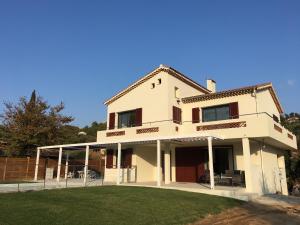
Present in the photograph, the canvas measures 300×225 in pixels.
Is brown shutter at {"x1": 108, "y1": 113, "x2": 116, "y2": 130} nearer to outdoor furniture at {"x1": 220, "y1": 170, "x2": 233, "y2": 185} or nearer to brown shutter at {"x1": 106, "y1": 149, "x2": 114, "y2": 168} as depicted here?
brown shutter at {"x1": 106, "y1": 149, "x2": 114, "y2": 168}

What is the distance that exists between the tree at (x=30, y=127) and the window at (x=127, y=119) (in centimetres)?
957

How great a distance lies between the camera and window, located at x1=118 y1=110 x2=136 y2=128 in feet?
79.3

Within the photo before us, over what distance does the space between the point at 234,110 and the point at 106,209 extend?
1315 cm

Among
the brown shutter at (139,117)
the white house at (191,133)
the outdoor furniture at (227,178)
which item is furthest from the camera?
the brown shutter at (139,117)

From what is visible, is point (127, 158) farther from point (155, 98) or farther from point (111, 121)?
point (155, 98)

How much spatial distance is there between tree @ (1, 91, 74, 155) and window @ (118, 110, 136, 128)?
377 inches

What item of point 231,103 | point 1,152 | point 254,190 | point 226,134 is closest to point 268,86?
point 231,103

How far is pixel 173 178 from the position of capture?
22.7 meters

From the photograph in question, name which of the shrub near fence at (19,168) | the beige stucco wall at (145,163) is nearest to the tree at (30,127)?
the shrub near fence at (19,168)

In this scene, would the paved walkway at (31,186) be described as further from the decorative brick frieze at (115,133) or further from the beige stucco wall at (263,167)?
the beige stucco wall at (263,167)

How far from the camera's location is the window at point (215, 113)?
20828mm

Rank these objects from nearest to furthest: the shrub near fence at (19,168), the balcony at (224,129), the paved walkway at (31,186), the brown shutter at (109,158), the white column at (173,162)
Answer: the paved walkway at (31,186) → the balcony at (224,129) → the white column at (173,162) → the shrub near fence at (19,168) → the brown shutter at (109,158)

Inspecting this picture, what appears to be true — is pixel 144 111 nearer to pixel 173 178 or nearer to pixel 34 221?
pixel 173 178

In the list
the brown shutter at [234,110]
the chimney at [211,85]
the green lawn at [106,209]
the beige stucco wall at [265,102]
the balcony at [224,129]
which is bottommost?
the green lawn at [106,209]
